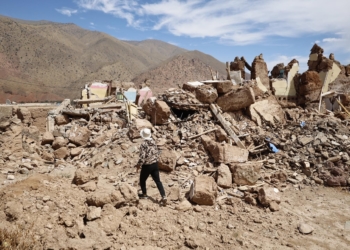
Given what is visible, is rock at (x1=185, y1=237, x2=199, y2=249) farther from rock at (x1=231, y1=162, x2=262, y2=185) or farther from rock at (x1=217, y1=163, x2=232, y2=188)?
→ rock at (x1=231, y1=162, x2=262, y2=185)

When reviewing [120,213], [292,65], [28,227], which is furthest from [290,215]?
[292,65]

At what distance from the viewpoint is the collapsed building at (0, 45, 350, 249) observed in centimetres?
489

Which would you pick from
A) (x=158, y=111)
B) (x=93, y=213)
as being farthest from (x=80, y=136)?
(x=93, y=213)

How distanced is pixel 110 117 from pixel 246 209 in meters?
5.58

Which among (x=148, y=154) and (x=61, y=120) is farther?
(x=61, y=120)

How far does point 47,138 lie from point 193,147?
4416 mm

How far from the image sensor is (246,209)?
4.66 meters

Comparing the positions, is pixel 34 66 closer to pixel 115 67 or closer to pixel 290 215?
pixel 115 67

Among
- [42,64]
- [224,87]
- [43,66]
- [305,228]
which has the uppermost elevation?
[42,64]

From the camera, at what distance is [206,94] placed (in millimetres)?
7605

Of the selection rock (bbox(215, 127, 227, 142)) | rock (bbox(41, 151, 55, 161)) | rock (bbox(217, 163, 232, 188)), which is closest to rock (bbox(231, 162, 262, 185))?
rock (bbox(217, 163, 232, 188))

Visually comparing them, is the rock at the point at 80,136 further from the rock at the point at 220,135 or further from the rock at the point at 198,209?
the rock at the point at 198,209

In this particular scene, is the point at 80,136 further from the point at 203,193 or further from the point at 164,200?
the point at 203,193

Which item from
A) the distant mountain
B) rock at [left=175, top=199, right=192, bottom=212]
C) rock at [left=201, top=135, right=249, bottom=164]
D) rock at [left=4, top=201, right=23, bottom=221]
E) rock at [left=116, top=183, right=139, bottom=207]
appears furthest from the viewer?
the distant mountain
